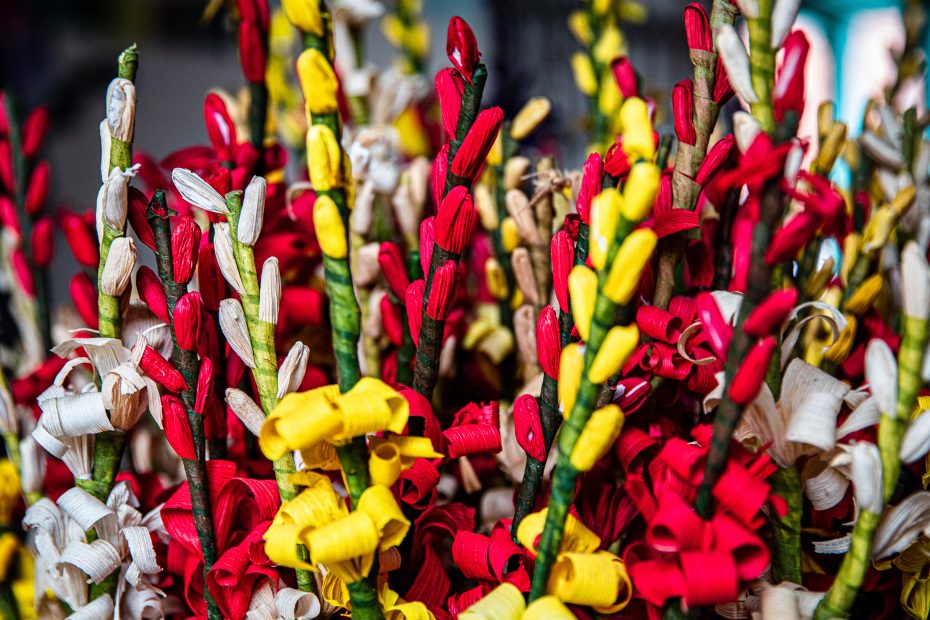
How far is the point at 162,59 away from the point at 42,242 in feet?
3.06

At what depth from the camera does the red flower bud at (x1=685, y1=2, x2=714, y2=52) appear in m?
0.31

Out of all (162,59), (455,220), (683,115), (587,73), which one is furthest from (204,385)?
(162,59)

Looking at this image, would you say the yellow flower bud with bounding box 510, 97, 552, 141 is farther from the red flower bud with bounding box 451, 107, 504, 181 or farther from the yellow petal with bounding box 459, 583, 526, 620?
the yellow petal with bounding box 459, 583, 526, 620

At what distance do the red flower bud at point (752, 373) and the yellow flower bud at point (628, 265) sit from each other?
0.04m

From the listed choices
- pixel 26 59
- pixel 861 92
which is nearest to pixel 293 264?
pixel 26 59

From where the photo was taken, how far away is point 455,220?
29 cm

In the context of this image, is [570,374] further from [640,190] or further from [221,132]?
[221,132]

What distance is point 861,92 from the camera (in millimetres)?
1748

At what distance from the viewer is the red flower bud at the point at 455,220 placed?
29 cm

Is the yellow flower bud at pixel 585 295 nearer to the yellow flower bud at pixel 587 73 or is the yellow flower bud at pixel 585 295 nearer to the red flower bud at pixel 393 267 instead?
the red flower bud at pixel 393 267

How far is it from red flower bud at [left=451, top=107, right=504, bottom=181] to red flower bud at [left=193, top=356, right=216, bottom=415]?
13 cm

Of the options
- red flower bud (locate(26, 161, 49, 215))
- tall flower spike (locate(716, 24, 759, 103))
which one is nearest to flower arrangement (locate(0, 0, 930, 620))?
tall flower spike (locate(716, 24, 759, 103))

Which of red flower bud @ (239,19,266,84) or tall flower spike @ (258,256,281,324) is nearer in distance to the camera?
tall flower spike @ (258,256,281,324)

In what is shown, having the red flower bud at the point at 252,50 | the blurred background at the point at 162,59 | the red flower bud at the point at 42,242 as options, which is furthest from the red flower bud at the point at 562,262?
the blurred background at the point at 162,59
